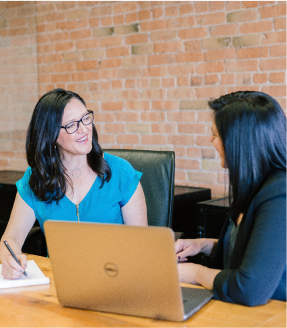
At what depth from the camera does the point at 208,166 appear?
2.69m

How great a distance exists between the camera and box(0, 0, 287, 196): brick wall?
244cm

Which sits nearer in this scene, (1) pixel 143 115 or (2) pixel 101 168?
(2) pixel 101 168

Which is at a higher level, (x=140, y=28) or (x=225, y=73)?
(x=140, y=28)

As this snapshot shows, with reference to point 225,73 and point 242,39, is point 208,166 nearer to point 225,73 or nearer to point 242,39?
point 225,73

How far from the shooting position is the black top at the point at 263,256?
1.08 m

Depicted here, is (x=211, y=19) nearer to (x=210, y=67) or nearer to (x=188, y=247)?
(x=210, y=67)

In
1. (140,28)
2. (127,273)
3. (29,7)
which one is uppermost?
(29,7)

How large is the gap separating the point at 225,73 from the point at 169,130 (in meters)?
0.50

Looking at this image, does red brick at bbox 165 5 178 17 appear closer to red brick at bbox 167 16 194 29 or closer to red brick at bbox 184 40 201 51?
red brick at bbox 167 16 194 29

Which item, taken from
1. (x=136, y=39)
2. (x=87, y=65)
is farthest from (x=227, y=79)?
(x=87, y=65)

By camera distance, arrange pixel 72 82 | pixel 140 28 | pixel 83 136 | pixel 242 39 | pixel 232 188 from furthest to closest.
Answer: pixel 72 82, pixel 140 28, pixel 242 39, pixel 83 136, pixel 232 188

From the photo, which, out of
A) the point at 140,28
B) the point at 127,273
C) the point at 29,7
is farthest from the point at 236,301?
the point at 29,7

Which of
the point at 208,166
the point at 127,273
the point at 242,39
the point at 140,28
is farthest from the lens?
the point at 140,28

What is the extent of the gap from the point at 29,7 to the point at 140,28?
102cm
